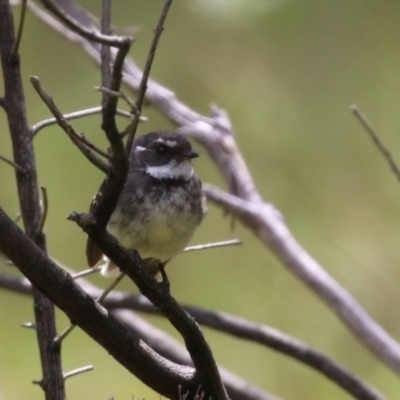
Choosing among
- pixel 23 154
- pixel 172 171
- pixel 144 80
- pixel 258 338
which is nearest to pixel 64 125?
pixel 144 80

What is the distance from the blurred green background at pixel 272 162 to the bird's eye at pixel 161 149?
77.0 inches

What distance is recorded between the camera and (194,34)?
17.5 ft

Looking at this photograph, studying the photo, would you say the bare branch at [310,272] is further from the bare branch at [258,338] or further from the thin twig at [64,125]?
the thin twig at [64,125]

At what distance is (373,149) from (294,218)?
2.32ft

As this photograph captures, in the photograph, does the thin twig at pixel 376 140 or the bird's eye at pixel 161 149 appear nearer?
the thin twig at pixel 376 140

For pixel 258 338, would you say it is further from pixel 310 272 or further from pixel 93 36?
pixel 93 36

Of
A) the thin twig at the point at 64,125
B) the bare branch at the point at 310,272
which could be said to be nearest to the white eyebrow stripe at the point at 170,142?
the bare branch at the point at 310,272

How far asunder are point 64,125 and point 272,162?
3.59 metres

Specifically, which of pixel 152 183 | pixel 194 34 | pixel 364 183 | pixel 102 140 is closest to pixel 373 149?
pixel 364 183

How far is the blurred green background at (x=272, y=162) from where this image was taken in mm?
5094

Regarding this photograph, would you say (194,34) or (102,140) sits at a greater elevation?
(194,34)

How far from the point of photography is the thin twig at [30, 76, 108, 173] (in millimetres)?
1635

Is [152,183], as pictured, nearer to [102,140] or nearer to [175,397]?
[175,397]

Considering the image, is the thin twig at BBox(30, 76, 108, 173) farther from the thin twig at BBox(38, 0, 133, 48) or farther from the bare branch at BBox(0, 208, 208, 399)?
the bare branch at BBox(0, 208, 208, 399)
